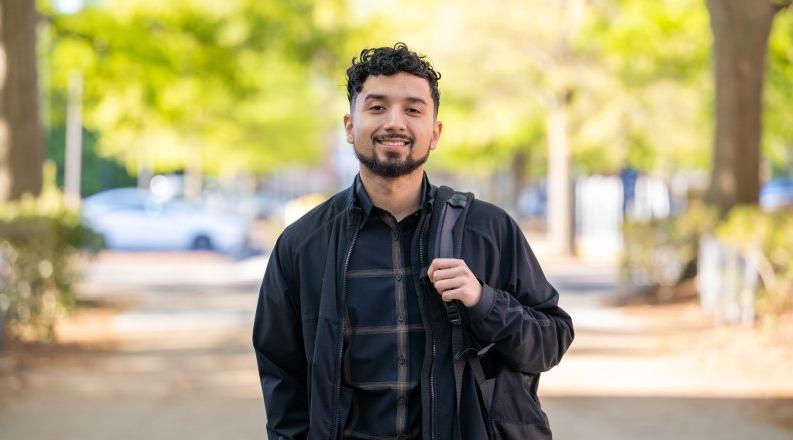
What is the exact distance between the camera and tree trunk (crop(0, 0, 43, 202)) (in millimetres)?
16219

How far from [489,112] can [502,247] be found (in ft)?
92.1

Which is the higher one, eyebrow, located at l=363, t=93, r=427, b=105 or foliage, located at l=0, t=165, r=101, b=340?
eyebrow, located at l=363, t=93, r=427, b=105

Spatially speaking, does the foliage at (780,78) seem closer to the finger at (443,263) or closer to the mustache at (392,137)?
the mustache at (392,137)

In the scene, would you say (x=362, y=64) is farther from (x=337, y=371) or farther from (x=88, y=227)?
(x=88, y=227)

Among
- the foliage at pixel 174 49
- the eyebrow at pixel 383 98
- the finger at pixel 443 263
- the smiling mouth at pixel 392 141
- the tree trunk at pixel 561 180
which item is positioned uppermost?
the foliage at pixel 174 49

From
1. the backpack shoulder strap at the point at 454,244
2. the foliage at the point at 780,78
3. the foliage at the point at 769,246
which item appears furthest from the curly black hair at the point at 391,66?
the foliage at the point at 780,78

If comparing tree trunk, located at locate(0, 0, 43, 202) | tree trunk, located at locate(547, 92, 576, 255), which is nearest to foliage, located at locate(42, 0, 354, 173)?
tree trunk, located at locate(0, 0, 43, 202)

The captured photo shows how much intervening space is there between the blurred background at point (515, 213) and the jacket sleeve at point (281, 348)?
5321 mm

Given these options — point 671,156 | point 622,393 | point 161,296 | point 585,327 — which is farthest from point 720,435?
point 671,156

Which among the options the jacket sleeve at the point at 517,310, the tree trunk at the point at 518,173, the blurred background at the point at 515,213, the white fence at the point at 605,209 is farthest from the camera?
the tree trunk at the point at 518,173

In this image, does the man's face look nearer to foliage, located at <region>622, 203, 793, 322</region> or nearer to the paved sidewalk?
the paved sidewalk

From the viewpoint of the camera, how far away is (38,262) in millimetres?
13250

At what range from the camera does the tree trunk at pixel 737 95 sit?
15422mm

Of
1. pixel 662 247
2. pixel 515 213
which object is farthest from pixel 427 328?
pixel 515 213
